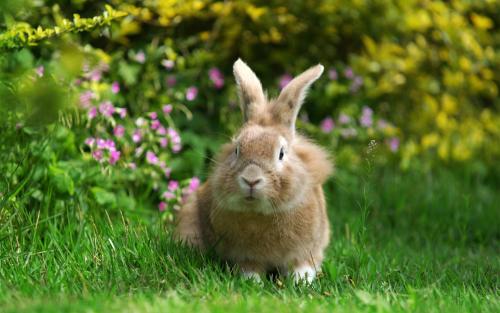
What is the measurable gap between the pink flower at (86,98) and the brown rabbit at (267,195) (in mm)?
1129

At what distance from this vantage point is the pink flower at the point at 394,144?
6652 millimetres

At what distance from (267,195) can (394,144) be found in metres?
3.15

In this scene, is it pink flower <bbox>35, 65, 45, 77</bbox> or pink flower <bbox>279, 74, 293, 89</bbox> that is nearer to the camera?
pink flower <bbox>35, 65, 45, 77</bbox>

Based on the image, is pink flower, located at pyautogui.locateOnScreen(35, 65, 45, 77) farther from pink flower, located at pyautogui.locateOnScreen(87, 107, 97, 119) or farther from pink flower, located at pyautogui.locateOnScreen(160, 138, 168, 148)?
pink flower, located at pyautogui.locateOnScreen(160, 138, 168, 148)

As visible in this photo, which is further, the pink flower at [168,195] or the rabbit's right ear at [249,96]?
the pink flower at [168,195]

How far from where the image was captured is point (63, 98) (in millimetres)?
4062

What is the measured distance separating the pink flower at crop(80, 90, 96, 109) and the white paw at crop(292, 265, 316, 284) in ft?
6.09

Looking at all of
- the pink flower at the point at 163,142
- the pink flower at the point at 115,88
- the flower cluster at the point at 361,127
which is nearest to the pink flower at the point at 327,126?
the flower cluster at the point at 361,127

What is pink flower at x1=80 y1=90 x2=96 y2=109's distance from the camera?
4941 millimetres

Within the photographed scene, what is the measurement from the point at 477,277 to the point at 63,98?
2437 millimetres

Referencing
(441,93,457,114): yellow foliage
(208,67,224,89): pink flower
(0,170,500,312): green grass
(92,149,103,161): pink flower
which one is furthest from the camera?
(441,93,457,114): yellow foliage

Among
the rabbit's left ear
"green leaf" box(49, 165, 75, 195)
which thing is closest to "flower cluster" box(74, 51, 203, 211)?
"green leaf" box(49, 165, 75, 195)

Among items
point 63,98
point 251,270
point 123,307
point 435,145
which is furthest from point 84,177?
point 435,145

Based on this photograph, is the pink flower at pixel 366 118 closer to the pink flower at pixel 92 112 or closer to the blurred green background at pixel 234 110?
the blurred green background at pixel 234 110
